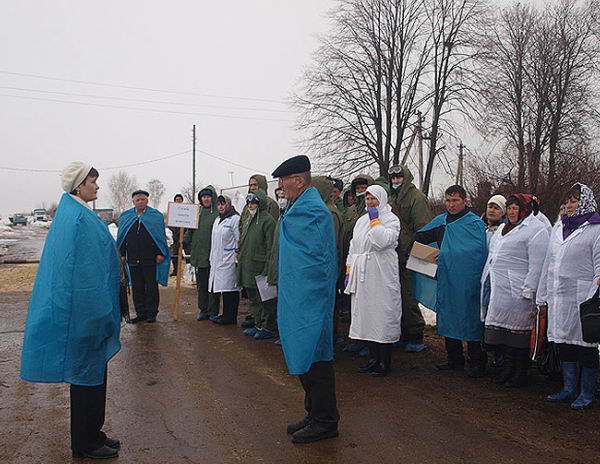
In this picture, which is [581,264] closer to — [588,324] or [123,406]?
[588,324]

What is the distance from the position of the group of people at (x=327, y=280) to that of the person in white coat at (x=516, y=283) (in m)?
0.01

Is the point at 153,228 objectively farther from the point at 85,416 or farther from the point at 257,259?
the point at 85,416

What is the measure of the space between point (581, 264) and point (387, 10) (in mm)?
24412

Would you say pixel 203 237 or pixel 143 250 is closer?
pixel 143 250

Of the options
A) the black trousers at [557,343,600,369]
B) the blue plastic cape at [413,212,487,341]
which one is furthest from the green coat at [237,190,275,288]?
the black trousers at [557,343,600,369]

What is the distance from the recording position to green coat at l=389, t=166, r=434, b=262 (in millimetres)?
6762

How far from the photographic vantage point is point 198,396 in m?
5.20

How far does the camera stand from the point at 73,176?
3.99 metres

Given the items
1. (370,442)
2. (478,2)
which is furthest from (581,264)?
(478,2)

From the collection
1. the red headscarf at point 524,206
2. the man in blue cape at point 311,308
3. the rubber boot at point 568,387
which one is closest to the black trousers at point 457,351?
the rubber boot at point 568,387

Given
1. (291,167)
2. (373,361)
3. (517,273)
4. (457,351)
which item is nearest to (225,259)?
(373,361)

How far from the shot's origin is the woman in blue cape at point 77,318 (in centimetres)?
361

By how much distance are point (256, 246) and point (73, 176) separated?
4.09m

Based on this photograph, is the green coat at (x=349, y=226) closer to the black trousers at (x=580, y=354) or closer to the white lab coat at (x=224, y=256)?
the white lab coat at (x=224, y=256)
